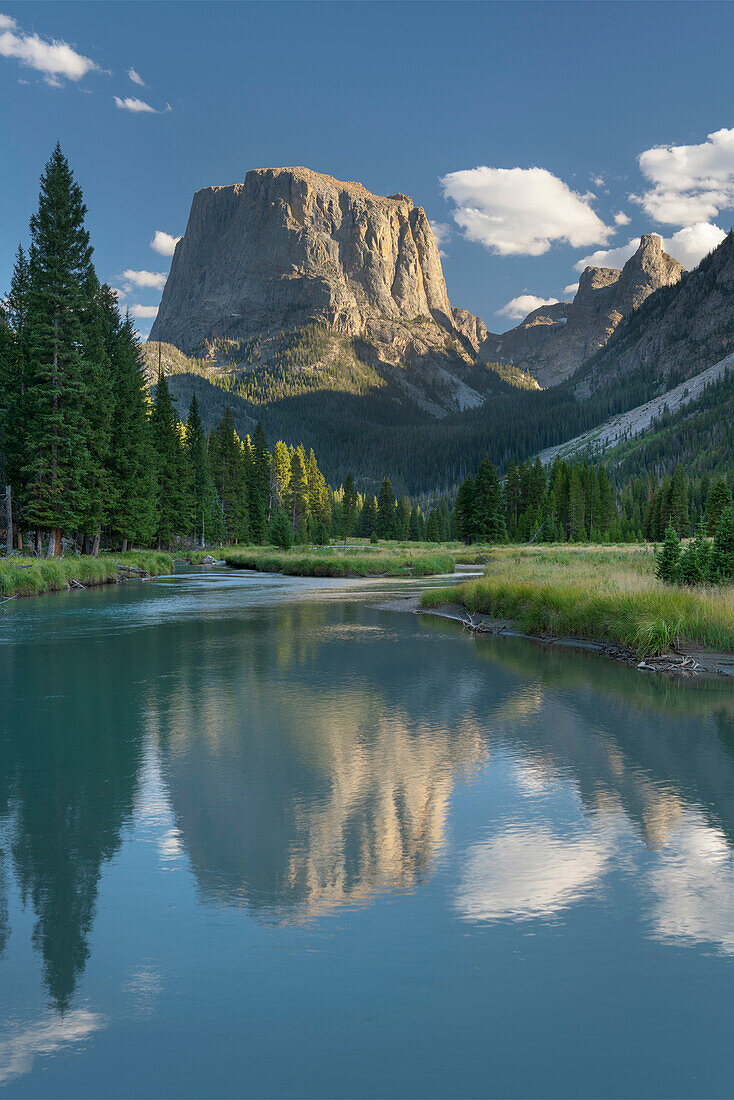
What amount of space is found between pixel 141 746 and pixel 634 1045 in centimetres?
874

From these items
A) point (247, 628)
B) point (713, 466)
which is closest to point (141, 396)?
point (247, 628)

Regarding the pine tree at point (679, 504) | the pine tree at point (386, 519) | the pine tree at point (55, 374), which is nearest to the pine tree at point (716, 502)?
the pine tree at point (679, 504)

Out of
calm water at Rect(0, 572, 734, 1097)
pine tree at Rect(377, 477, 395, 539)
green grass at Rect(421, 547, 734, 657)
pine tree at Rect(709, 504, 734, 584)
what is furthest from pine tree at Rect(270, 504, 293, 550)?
calm water at Rect(0, 572, 734, 1097)

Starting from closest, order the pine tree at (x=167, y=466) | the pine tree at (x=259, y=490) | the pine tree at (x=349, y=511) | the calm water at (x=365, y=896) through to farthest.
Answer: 1. the calm water at (x=365, y=896)
2. the pine tree at (x=167, y=466)
3. the pine tree at (x=259, y=490)
4. the pine tree at (x=349, y=511)

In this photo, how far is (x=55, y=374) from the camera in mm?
40281

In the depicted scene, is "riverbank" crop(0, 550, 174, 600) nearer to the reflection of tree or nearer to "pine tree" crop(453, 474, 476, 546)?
the reflection of tree

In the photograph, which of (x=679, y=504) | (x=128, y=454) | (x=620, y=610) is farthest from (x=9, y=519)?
(x=679, y=504)

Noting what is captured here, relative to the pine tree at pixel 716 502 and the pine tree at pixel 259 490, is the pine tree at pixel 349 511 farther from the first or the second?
the pine tree at pixel 716 502

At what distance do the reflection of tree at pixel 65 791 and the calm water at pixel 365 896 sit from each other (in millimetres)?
43

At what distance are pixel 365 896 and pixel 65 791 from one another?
496 centimetres

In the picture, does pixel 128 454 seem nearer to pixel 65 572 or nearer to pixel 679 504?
pixel 65 572

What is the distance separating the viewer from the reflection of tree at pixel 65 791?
239 inches

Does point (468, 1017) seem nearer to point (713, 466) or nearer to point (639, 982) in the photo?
point (639, 982)

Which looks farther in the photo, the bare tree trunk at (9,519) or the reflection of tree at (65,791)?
the bare tree trunk at (9,519)
